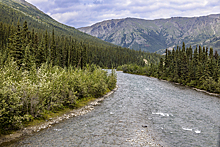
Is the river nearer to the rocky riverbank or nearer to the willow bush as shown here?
the rocky riverbank

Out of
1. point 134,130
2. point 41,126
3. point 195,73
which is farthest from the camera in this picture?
point 195,73

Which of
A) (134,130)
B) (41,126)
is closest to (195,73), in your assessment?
(134,130)

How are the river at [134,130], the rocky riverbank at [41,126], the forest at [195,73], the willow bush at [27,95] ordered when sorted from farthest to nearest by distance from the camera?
the forest at [195,73] < the willow bush at [27,95] < the river at [134,130] < the rocky riverbank at [41,126]

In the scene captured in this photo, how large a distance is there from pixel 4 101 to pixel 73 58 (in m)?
91.1

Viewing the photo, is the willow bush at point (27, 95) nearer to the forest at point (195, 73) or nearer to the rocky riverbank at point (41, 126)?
the rocky riverbank at point (41, 126)

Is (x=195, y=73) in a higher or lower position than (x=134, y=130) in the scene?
higher

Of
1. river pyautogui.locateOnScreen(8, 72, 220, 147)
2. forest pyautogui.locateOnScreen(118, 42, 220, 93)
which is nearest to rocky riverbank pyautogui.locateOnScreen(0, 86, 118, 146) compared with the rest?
river pyautogui.locateOnScreen(8, 72, 220, 147)

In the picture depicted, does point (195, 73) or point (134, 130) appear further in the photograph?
point (195, 73)


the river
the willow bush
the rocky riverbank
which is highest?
the willow bush

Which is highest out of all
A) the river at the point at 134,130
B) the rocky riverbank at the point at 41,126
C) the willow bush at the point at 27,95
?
the willow bush at the point at 27,95

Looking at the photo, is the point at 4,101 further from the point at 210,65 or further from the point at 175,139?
the point at 210,65

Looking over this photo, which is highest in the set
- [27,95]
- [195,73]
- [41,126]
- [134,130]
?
[27,95]

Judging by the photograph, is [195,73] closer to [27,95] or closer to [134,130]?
[134,130]

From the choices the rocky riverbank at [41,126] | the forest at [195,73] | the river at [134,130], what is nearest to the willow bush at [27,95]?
the rocky riverbank at [41,126]
